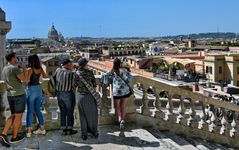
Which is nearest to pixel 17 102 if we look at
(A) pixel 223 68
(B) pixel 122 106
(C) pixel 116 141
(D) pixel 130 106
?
(C) pixel 116 141

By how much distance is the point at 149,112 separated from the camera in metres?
8.03

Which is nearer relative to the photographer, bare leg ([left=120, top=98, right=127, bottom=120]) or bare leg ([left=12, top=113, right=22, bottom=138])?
bare leg ([left=12, top=113, right=22, bottom=138])

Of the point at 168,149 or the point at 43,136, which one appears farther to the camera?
the point at 43,136

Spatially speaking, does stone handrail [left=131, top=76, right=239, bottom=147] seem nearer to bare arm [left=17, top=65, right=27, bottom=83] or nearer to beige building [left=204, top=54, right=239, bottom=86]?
bare arm [left=17, top=65, right=27, bottom=83]

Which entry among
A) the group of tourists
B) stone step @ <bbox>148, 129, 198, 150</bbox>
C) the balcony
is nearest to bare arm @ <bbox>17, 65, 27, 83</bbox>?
the group of tourists

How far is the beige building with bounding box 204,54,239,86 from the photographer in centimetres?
5491

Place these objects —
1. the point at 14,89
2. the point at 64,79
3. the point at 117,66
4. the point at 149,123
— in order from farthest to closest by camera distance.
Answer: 1. the point at 149,123
2. the point at 117,66
3. the point at 64,79
4. the point at 14,89

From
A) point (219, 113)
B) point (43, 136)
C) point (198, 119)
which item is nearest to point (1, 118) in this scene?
point (43, 136)

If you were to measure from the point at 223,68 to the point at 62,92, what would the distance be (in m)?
52.2

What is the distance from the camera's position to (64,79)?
22.4 feet

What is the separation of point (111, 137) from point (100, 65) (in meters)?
52.1

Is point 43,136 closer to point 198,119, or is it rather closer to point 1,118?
point 1,118

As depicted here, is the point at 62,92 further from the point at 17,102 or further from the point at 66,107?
the point at 17,102

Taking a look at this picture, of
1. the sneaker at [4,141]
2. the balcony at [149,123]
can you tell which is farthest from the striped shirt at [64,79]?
the sneaker at [4,141]
